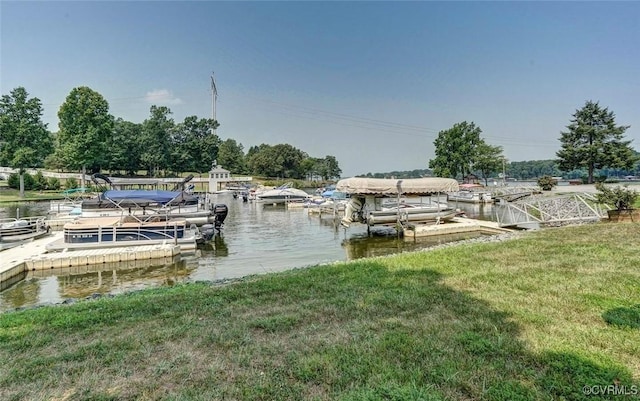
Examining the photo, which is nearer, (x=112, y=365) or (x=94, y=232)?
(x=112, y=365)

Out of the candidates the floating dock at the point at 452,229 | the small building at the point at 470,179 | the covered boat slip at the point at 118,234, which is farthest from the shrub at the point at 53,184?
the small building at the point at 470,179

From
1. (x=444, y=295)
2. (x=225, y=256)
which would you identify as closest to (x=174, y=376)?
(x=444, y=295)

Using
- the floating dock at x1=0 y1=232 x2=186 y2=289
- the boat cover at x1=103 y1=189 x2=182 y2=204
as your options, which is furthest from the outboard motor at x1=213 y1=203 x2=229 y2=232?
the floating dock at x1=0 y1=232 x2=186 y2=289

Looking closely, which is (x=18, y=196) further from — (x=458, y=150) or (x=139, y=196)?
(x=458, y=150)

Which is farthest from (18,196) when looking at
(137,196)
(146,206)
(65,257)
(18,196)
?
(65,257)

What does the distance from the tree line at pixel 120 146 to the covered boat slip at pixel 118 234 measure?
38.1m

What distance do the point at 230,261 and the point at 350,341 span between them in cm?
1051

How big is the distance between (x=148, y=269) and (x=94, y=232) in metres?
4.16

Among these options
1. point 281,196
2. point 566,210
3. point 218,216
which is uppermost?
point 281,196

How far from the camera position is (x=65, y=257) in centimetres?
1216

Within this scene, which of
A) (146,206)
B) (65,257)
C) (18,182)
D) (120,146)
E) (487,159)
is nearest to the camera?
(65,257)

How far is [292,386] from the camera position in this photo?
301cm

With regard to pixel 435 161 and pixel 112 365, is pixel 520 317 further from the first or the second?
pixel 435 161

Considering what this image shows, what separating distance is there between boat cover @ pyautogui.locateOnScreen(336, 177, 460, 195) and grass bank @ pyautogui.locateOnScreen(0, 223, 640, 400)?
12569 millimetres
